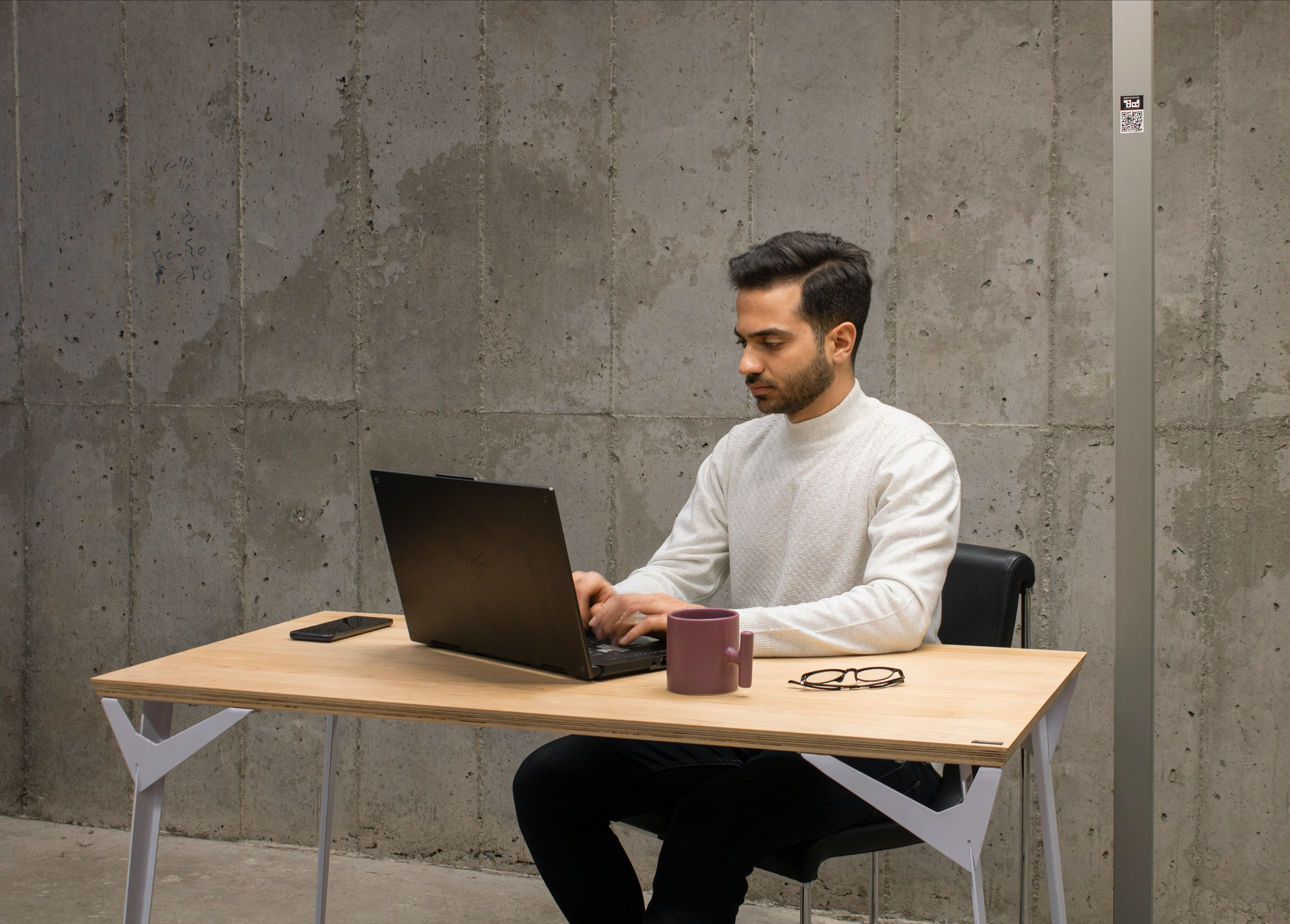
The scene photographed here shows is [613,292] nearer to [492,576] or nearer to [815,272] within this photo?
[815,272]

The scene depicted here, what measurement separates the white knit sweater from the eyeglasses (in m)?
0.10

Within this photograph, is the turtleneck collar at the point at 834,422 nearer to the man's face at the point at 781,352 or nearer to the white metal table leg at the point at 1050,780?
the man's face at the point at 781,352

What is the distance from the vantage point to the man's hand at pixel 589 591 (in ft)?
5.50

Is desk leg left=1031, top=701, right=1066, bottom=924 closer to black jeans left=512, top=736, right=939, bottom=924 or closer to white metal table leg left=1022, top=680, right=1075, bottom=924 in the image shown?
white metal table leg left=1022, top=680, right=1075, bottom=924

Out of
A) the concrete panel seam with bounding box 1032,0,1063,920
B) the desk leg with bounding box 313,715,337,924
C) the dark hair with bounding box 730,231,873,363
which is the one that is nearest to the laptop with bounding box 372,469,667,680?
the desk leg with bounding box 313,715,337,924

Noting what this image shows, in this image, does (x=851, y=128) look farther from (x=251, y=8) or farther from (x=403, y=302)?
(x=251, y=8)

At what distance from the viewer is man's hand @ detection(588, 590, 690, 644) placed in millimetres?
1586

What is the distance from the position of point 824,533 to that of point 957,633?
305 mm

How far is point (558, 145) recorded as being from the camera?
282cm

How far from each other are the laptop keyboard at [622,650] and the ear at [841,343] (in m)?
0.66

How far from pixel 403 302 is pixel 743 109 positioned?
1031 mm

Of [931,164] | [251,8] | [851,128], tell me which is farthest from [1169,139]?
[251,8]

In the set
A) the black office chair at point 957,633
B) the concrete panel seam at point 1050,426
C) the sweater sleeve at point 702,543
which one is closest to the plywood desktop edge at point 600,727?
the black office chair at point 957,633

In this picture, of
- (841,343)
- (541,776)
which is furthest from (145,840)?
(841,343)
